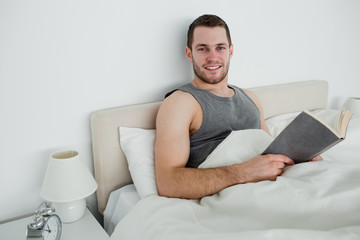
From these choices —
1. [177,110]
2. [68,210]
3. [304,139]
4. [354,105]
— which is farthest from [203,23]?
[354,105]

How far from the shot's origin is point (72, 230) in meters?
1.05

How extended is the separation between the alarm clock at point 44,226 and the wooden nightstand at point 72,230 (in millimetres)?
87

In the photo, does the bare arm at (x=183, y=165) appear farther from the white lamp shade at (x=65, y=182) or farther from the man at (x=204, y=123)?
the white lamp shade at (x=65, y=182)

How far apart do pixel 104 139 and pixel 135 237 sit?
1.54ft

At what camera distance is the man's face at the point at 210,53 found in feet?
4.25

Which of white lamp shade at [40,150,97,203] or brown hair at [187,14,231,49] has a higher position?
brown hair at [187,14,231,49]

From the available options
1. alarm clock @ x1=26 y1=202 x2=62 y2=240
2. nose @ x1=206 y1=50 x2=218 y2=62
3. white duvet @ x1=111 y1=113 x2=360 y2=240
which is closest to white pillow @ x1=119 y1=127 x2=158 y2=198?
white duvet @ x1=111 y1=113 x2=360 y2=240

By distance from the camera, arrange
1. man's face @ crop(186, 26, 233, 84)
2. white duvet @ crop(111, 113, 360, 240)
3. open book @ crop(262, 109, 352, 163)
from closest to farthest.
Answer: white duvet @ crop(111, 113, 360, 240)
open book @ crop(262, 109, 352, 163)
man's face @ crop(186, 26, 233, 84)

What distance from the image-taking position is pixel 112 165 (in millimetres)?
1227

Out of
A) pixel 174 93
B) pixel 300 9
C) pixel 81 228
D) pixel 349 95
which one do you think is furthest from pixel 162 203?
pixel 349 95

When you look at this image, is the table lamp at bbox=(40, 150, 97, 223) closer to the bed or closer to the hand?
the bed

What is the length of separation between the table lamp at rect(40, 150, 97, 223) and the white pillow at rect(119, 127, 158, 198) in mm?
179

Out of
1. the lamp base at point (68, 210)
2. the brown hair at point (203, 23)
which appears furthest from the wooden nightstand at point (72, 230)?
the brown hair at point (203, 23)

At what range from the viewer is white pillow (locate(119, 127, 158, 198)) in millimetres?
1110
